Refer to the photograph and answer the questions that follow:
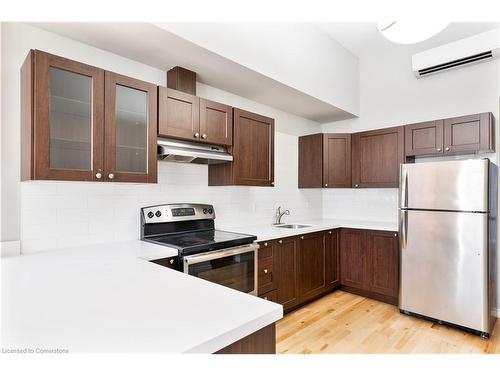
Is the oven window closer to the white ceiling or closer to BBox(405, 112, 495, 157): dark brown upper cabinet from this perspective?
BBox(405, 112, 495, 157): dark brown upper cabinet

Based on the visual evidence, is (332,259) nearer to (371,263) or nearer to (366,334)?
(371,263)

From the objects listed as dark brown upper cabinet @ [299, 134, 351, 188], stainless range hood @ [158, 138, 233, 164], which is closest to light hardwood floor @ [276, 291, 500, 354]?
dark brown upper cabinet @ [299, 134, 351, 188]

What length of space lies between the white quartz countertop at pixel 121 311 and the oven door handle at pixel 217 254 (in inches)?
17.6

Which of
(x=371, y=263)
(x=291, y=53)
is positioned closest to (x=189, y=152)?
(x=291, y=53)

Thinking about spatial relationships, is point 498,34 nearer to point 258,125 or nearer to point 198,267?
point 258,125

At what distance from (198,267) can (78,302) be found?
42.0 inches

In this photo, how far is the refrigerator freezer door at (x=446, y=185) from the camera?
259cm

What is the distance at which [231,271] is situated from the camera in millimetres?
2395

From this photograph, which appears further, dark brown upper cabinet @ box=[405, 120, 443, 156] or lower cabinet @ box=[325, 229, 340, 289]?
lower cabinet @ box=[325, 229, 340, 289]

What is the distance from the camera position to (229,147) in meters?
2.84

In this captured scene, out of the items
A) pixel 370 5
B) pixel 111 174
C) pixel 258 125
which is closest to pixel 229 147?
pixel 258 125

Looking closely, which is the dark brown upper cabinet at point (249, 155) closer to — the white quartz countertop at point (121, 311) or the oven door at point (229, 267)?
the oven door at point (229, 267)

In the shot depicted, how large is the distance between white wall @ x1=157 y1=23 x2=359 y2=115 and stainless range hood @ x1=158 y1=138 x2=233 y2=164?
2.53 ft

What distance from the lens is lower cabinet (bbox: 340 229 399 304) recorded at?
10.9ft
